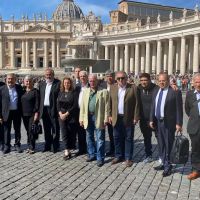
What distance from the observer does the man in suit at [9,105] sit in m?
11.2

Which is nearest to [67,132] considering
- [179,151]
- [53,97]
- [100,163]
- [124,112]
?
[53,97]

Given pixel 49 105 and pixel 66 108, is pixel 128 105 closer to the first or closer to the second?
pixel 66 108

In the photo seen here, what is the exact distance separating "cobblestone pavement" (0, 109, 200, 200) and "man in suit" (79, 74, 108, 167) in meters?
0.40

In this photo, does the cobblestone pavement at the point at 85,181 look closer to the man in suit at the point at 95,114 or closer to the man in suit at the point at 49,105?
Result: the man in suit at the point at 95,114

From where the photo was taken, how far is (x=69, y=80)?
10.4 m

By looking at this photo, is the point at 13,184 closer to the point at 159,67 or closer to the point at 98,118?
the point at 98,118

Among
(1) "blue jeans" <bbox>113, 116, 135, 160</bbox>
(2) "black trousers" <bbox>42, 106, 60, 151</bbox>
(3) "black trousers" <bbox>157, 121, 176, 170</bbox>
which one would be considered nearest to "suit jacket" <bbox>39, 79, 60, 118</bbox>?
(2) "black trousers" <bbox>42, 106, 60, 151</bbox>

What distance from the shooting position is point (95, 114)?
388 inches

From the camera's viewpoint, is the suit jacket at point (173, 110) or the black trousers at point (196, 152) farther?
the suit jacket at point (173, 110)

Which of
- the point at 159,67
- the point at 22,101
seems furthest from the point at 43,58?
the point at 22,101

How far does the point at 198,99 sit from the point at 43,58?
110 m

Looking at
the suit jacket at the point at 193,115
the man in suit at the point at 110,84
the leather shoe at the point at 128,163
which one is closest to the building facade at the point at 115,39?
the man in suit at the point at 110,84

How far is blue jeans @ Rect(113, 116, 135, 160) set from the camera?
973cm

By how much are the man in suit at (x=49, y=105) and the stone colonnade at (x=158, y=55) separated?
42.5 m
